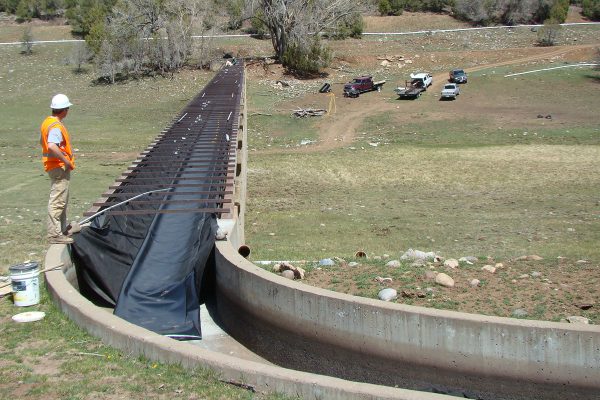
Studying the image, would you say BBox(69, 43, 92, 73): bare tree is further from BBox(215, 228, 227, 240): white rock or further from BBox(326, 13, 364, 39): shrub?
BBox(215, 228, 227, 240): white rock

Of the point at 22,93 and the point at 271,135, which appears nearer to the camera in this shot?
the point at 271,135

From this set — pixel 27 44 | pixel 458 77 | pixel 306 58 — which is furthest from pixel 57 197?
pixel 27 44

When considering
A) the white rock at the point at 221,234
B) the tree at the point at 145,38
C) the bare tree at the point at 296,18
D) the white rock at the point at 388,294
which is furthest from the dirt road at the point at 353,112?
the white rock at the point at 388,294

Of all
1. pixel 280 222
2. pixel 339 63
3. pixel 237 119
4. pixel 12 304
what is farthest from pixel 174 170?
pixel 339 63

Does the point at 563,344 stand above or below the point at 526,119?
above

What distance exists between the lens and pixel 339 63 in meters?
56.4

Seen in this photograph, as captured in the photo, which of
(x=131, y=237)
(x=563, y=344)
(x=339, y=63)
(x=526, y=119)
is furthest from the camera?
(x=339, y=63)

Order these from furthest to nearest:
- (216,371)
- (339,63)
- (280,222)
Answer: (339,63), (280,222), (216,371)

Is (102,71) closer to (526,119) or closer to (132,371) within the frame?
(526,119)

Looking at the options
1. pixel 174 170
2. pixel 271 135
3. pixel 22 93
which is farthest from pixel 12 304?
pixel 22 93

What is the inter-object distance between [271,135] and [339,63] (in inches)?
936

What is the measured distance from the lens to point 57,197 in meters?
10.8

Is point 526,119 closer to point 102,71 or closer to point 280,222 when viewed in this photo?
point 280,222

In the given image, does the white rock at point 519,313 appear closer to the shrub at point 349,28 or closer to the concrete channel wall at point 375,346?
the concrete channel wall at point 375,346
